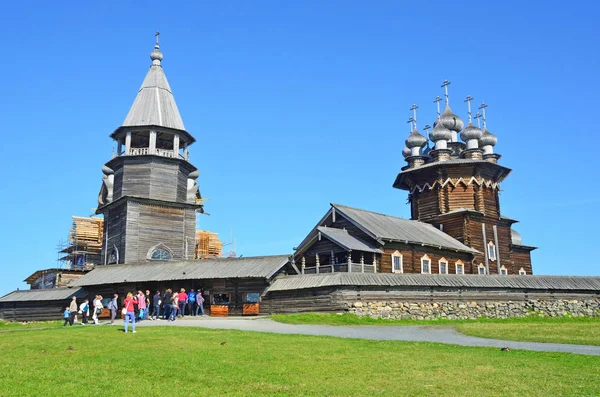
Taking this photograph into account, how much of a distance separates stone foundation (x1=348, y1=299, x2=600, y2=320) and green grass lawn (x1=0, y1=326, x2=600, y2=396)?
13000 mm

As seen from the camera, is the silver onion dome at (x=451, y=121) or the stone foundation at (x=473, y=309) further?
the silver onion dome at (x=451, y=121)

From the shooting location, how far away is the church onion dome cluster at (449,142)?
5078cm

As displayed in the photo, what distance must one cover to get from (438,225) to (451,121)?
11074mm

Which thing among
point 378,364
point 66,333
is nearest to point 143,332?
point 66,333

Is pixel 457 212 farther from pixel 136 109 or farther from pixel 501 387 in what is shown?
pixel 501 387

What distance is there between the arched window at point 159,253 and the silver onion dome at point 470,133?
27372 mm

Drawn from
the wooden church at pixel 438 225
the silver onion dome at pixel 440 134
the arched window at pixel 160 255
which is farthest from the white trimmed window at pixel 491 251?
the arched window at pixel 160 255

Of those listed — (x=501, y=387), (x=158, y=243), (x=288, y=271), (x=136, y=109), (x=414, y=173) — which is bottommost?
(x=501, y=387)

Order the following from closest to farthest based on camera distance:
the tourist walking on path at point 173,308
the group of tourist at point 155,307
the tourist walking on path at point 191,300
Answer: the group of tourist at point 155,307 → the tourist walking on path at point 173,308 → the tourist walking on path at point 191,300

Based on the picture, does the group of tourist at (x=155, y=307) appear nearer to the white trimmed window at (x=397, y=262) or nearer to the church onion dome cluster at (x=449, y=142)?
the white trimmed window at (x=397, y=262)

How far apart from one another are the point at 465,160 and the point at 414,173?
4460 millimetres

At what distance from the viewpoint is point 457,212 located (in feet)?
155

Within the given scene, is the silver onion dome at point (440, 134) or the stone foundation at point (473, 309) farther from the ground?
the silver onion dome at point (440, 134)

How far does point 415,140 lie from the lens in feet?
174
